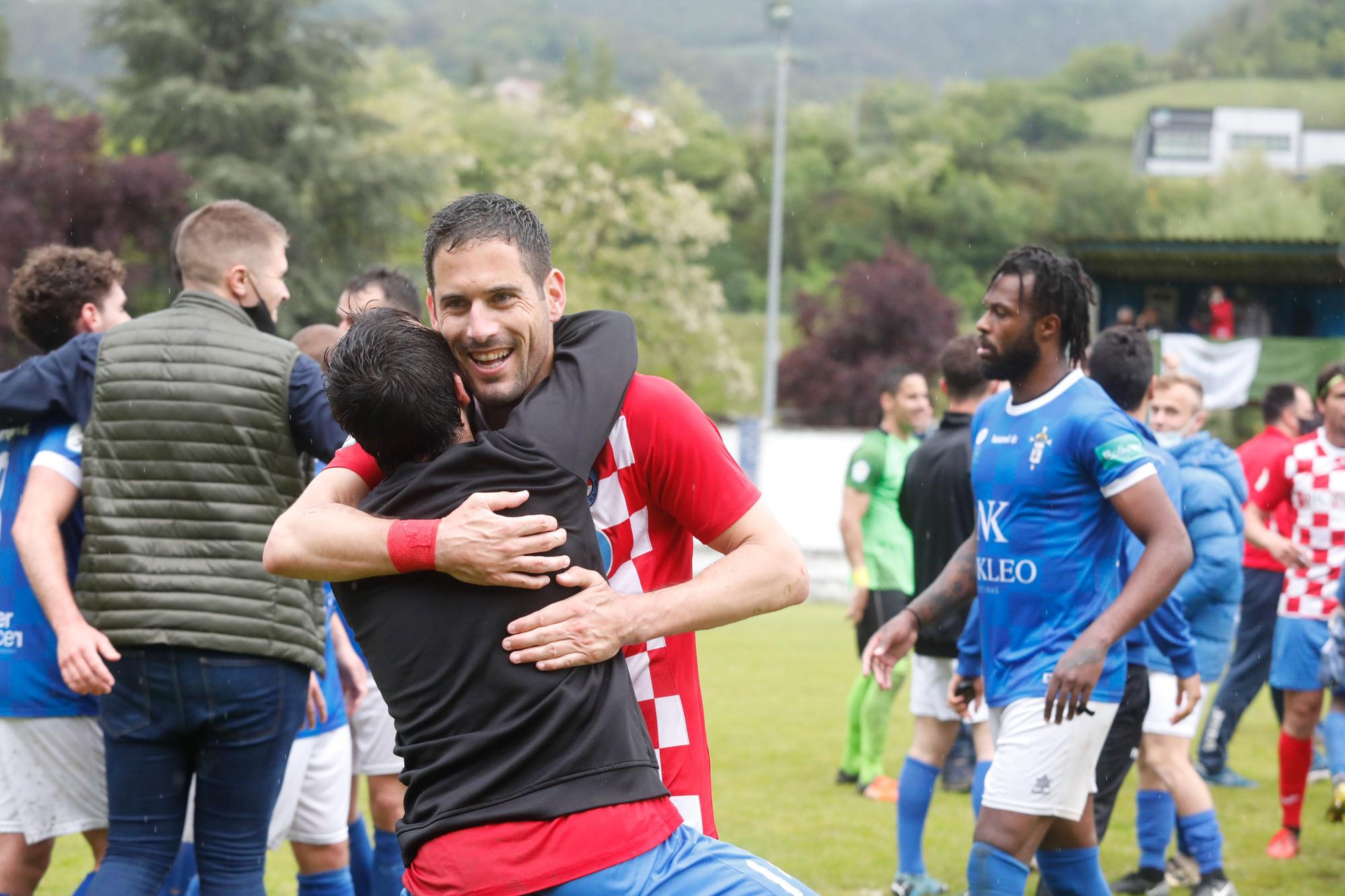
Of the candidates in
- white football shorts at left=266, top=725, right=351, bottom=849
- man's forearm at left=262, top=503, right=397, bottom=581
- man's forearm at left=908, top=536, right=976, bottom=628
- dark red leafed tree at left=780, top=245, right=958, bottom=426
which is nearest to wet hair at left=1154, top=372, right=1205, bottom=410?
man's forearm at left=908, top=536, right=976, bottom=628

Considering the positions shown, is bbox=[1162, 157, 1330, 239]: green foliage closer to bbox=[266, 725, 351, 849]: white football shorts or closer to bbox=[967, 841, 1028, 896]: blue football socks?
bbox=[967, 841, 1028, 896]: blue football socks

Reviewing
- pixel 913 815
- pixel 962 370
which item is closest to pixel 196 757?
pixel 913 815

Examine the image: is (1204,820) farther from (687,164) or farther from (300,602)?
(687,164)

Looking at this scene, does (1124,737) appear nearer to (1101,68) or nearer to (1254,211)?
(1254,211)

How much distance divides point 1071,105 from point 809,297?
8387cm

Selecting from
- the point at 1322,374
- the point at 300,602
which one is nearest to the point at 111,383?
the point at 300,602

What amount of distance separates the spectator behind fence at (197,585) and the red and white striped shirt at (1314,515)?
5713 mm

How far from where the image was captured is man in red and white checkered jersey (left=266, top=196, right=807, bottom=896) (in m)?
2.16

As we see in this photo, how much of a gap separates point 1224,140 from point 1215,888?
128279mm

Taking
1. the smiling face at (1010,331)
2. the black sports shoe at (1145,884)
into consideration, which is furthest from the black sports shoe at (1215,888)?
the smiling face at (1010,331)

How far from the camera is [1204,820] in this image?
5566 millimetres

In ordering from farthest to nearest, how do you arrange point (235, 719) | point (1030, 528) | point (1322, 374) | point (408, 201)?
point (408, 201), point (1322, 374), point (1030, 528), point (235, 719)

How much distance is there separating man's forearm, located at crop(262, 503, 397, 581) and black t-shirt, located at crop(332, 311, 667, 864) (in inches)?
2.0

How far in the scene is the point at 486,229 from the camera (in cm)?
252
